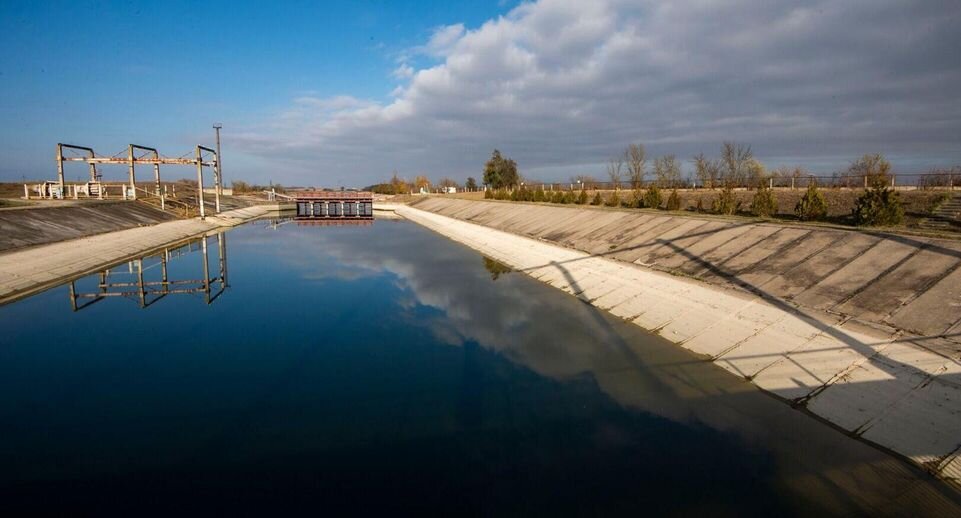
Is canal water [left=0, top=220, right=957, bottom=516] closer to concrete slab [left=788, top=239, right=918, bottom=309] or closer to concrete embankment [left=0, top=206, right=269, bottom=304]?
concrete embankment [left=0, top=206, right=269, bottom=304]

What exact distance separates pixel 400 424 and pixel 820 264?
1346 centimetres

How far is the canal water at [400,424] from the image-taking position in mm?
6211

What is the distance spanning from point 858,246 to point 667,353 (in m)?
7.87

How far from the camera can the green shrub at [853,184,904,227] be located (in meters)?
17.6

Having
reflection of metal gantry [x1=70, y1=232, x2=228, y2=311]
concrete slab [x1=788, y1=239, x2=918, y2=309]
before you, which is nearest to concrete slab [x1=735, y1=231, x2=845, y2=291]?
concrete slab [x1=788, y1=239, x2=918, y2=309]

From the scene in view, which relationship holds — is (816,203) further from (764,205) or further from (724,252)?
(724,252)

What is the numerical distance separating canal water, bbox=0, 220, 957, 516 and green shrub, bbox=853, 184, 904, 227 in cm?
1148

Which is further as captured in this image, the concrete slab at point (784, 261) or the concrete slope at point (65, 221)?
the concrete slope at point (65, 221)

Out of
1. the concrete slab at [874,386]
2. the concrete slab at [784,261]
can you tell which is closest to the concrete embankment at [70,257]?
the concrete slab at [874,386]

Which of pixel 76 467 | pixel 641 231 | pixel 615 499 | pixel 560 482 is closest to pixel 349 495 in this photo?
pixel 560 482

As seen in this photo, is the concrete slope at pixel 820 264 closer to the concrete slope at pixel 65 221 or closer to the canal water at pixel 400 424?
the canal water at pixel 400 424

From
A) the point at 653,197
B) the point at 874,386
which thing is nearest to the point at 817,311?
the point at 874,386

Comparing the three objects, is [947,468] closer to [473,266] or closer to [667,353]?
[667,353]

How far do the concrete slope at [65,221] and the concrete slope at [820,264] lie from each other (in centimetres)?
2889
